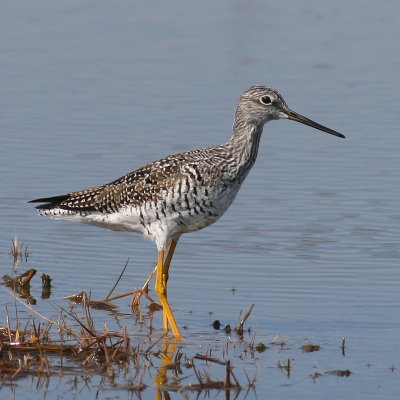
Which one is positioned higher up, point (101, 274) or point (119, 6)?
point (119, 6)

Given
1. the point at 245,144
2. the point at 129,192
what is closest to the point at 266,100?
the point at 245,144

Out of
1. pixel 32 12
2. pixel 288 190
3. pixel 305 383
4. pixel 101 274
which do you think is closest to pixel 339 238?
pixel 288 190

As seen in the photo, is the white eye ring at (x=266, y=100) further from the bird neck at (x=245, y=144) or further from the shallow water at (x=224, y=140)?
the shallow water at (x=224, y=140)

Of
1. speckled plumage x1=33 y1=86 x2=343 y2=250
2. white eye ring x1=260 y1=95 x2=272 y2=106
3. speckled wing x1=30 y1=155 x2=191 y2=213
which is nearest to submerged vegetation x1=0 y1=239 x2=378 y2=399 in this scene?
speckled plumage x1=33 y1=86 x2=343 y2=250

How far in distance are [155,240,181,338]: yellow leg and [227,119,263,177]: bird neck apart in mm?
1050

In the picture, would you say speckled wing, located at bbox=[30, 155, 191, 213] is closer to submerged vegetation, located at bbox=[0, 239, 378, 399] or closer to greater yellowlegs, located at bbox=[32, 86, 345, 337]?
greater yellowlegs, located at bbox=[32, 86, 345, 337]

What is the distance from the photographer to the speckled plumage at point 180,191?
11.0 meters

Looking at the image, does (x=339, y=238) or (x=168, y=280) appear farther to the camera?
(x=339, y=238)

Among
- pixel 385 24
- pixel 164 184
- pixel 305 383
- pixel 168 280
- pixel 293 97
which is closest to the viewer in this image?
pixel 305 383

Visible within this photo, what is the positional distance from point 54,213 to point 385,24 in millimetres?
12615

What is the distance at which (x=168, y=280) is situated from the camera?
1223 centimetres

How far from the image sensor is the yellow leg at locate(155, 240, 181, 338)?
10.7m

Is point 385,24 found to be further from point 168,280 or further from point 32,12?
point 168,280

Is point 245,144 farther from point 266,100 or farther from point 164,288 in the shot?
point 164,288
